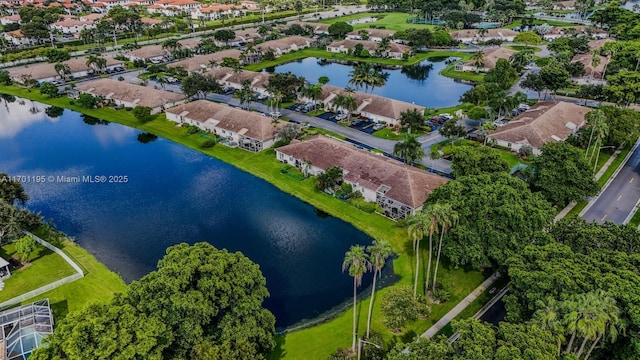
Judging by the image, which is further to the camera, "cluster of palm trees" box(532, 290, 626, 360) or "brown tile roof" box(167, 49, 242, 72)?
"brown tile roof" box(167, 49, 242, 72)

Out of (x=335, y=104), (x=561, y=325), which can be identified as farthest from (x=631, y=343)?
(x=335, y=104)

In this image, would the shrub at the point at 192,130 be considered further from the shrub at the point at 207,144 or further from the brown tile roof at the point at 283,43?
the brown tile roof at the point at 283,43

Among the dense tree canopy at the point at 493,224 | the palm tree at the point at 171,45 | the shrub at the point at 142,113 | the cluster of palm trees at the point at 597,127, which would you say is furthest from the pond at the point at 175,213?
the palm tree at the point at 171,45

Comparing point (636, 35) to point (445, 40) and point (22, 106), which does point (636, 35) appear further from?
point (22, 106)

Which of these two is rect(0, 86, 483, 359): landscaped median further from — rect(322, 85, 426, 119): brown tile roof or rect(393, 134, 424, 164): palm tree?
rect(322, 85, 426, 119): brown tile roof

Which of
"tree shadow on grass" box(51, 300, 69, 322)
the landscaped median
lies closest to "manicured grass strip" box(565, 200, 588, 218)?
the landscaped median
